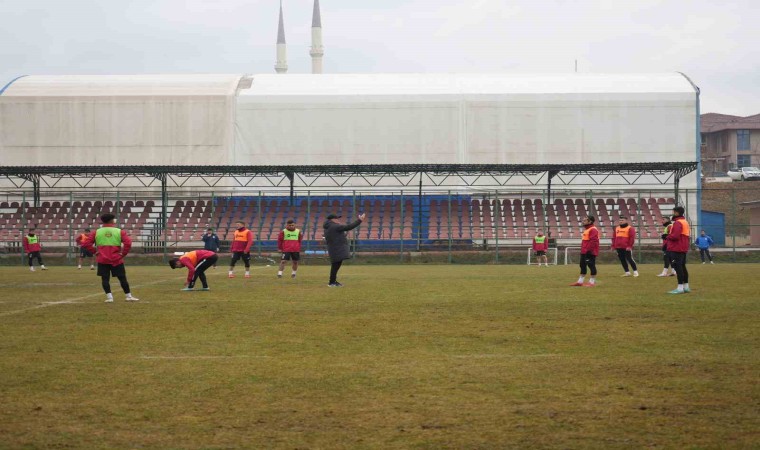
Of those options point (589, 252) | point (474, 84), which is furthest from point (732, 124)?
point (589, 252)

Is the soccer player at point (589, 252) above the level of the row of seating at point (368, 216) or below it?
below

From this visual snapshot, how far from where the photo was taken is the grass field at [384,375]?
6762mm

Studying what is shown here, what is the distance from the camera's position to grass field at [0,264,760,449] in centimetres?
676

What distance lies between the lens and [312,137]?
60.2 m

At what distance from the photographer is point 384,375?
9297mm

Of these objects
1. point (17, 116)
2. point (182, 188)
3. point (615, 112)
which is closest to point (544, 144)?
point (615, 112)

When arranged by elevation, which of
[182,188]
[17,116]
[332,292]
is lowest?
[332,292]

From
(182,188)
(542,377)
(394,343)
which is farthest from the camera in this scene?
(182,188)

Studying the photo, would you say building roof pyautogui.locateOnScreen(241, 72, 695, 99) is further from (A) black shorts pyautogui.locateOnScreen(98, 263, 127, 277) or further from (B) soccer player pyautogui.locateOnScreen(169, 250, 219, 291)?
(A) black shorts pyautogui.locateOnScreen(98, 263, 127, 277)

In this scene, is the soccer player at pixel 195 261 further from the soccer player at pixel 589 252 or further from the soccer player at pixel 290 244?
the soccer player at pixel 589 252

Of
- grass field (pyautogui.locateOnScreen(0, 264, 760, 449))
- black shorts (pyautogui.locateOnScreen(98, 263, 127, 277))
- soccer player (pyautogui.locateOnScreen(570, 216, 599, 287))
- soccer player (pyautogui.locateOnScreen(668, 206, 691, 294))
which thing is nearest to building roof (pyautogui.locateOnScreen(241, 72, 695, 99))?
soccer player (pyautogui.locateOnScreen(570, 216, 599, 287))

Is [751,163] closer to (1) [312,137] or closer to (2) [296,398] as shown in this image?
(1) [312,137]

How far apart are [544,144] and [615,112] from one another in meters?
5.04

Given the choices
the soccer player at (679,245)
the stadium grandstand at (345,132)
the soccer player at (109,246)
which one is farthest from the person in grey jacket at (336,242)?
the stadium grandstand at (345,132)
